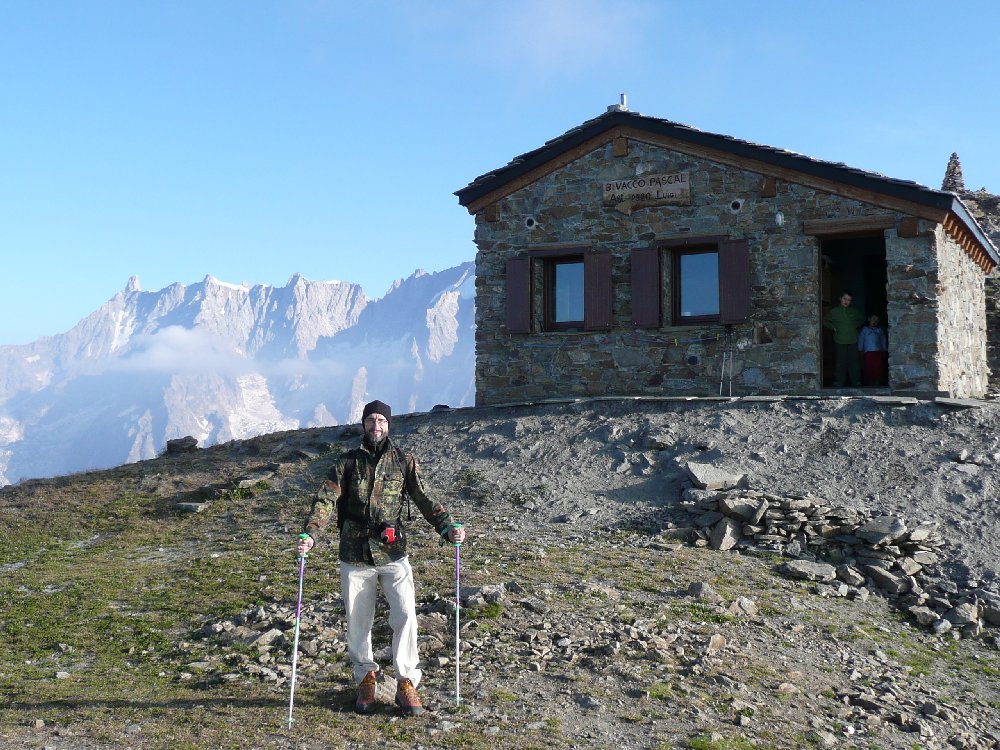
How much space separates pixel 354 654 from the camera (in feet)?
21.6

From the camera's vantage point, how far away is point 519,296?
18109mm

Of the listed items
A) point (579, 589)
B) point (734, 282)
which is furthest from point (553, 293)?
point (579, 589)

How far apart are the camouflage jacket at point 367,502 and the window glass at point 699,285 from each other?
1168cm

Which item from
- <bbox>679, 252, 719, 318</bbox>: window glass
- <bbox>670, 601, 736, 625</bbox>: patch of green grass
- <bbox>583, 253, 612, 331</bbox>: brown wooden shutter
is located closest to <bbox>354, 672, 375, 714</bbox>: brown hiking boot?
<bbox>670, 601, 736, 625</bbox>: patch of green grass

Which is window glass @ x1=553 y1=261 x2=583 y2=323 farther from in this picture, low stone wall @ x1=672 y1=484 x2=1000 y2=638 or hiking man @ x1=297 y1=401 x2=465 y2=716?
hiking man @ x1=297 y1=401 x2=465 y2=716

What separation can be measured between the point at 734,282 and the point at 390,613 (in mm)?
11768

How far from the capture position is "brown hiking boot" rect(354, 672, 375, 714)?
254 inches

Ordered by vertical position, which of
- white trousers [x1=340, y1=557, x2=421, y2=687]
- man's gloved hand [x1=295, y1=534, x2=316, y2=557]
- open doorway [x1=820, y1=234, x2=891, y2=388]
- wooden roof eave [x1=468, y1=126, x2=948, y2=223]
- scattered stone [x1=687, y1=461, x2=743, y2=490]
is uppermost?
wooden roof eave [x1=468, y1=126, x2=948, y2=223]

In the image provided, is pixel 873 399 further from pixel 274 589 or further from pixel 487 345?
pixel 274 589

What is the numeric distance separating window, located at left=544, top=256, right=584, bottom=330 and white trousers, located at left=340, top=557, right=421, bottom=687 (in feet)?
39.5

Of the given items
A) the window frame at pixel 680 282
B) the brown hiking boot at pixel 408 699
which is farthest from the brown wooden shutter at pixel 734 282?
the brown hiking boot at pixel 408 699

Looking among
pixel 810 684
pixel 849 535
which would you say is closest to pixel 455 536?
pixel 810 684

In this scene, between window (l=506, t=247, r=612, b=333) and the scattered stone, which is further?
window (l=506, t=247, r=612, b=333)

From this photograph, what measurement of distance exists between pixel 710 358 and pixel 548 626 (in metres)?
9.72
